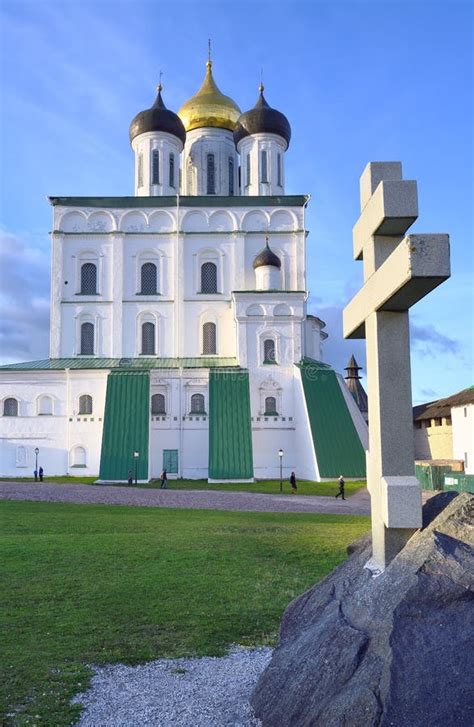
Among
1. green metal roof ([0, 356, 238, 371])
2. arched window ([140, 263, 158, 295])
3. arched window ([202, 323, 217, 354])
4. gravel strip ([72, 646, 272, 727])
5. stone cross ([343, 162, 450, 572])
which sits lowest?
gravel strip ([72, 646, 272, 727])

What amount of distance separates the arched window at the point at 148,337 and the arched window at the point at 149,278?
1780mm

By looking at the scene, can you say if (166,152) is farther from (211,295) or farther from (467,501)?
(467,501)

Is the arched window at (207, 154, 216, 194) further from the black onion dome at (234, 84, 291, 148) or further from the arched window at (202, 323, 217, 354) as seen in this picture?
the arched window at (202, 323, 217, 354)

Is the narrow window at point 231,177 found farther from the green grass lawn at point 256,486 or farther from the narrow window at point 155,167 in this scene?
the green grass lawn at point 256,486

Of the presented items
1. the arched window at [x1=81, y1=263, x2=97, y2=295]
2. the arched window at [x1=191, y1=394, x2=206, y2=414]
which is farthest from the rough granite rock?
the arched window at [x1=81, y1=263, x2=97, y2=295]

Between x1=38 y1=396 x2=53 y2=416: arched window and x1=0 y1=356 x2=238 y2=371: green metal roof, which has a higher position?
x1=0 y1=356 x2=238 y2=371: green metal roof

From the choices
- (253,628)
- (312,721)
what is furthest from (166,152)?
(312,721)

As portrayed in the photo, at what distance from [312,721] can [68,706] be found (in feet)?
6.06

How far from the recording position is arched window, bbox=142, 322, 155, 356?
34.2 metres

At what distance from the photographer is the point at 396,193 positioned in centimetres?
519

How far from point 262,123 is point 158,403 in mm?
16281

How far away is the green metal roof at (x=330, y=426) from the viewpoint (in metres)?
28.3

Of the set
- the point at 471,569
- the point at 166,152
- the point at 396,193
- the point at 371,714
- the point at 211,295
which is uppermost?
the point at 166,152

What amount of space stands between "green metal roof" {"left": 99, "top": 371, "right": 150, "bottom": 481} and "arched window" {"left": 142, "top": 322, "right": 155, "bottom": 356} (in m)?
3.25
